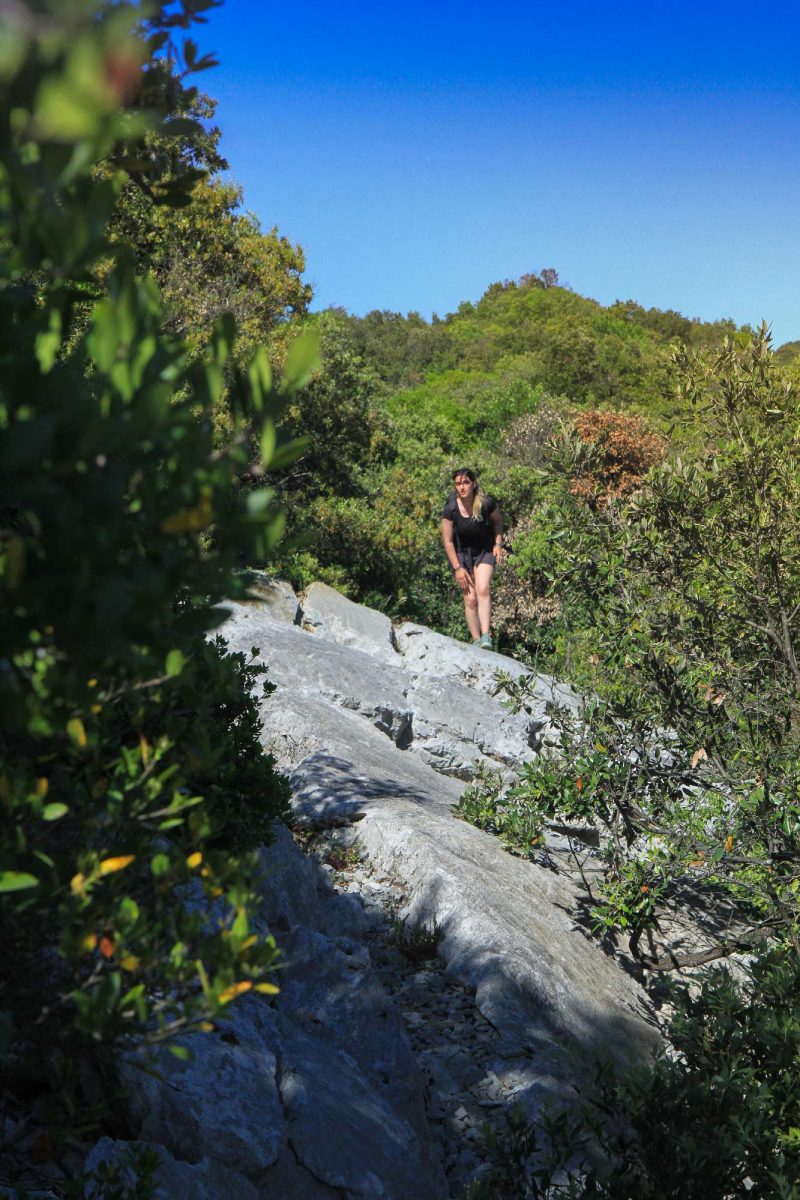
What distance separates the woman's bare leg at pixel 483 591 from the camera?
35.7 ft

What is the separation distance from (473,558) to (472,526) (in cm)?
49

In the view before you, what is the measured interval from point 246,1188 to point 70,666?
2.46m

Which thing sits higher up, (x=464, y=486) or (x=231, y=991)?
(x=464, y=486)

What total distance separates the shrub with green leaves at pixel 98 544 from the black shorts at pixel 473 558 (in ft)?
29.9

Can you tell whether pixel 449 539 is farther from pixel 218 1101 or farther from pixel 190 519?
pixel 190 519

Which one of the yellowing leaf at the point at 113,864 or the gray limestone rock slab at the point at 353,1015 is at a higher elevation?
the yellowing leaf at the point at 113,864

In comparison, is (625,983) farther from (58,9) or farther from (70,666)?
(58,9)

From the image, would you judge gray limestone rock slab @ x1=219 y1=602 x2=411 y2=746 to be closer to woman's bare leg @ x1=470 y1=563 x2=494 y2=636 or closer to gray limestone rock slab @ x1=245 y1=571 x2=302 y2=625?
gray limestone rock slab @ x1=245 y1=571 x2=302 y2=625

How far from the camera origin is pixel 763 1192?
123 inches

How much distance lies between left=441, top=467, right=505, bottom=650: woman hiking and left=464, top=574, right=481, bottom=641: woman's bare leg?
0.04ft

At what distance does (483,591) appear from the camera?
433 inches

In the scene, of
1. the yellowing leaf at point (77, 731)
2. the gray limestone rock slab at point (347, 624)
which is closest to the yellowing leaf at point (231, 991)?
the yellowing leaf at point (77, 731)

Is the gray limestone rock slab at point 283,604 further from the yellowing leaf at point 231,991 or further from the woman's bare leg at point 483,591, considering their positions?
the yellowing leaf at point 231,991

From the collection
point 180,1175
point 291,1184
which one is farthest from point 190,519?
point 291,1184
